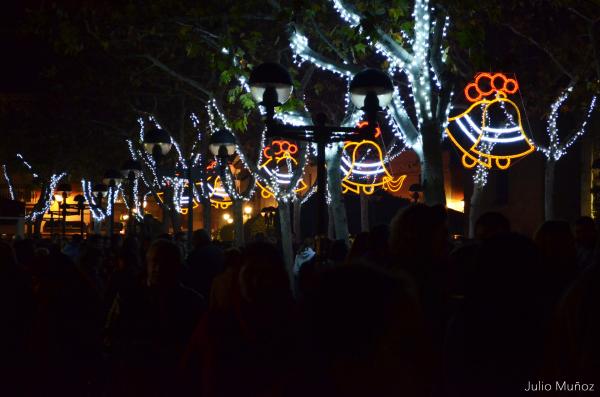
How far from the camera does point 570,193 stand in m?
30.0

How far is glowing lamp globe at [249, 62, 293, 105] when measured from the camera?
874cm

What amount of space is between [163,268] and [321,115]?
4377 mm

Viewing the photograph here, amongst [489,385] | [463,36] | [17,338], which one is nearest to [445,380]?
[489,385]

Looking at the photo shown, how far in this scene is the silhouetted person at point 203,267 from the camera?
346 inches

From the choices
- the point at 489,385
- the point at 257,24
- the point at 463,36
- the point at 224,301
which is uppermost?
the point at 257,24

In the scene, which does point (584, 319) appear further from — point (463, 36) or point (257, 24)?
point (257, 24)

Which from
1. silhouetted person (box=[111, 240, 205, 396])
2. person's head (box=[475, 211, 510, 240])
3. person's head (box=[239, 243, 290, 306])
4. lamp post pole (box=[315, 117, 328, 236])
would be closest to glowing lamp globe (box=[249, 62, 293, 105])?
lamp post pole (box=[315, 117, 328, 236])

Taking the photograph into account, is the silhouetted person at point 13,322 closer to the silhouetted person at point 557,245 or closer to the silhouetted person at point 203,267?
the silhouetted person at point 203,267

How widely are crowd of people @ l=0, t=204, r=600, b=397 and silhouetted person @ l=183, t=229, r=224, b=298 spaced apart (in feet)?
6.42

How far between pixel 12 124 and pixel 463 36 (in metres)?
25.2

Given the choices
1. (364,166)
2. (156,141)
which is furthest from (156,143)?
(364,166)

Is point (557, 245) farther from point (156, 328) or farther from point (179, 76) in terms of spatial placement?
point (179, 76)

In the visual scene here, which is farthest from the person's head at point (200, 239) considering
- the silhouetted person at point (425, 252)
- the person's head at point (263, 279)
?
the person's head at point (263, 279)

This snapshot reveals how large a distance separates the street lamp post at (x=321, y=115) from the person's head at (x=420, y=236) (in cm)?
408
